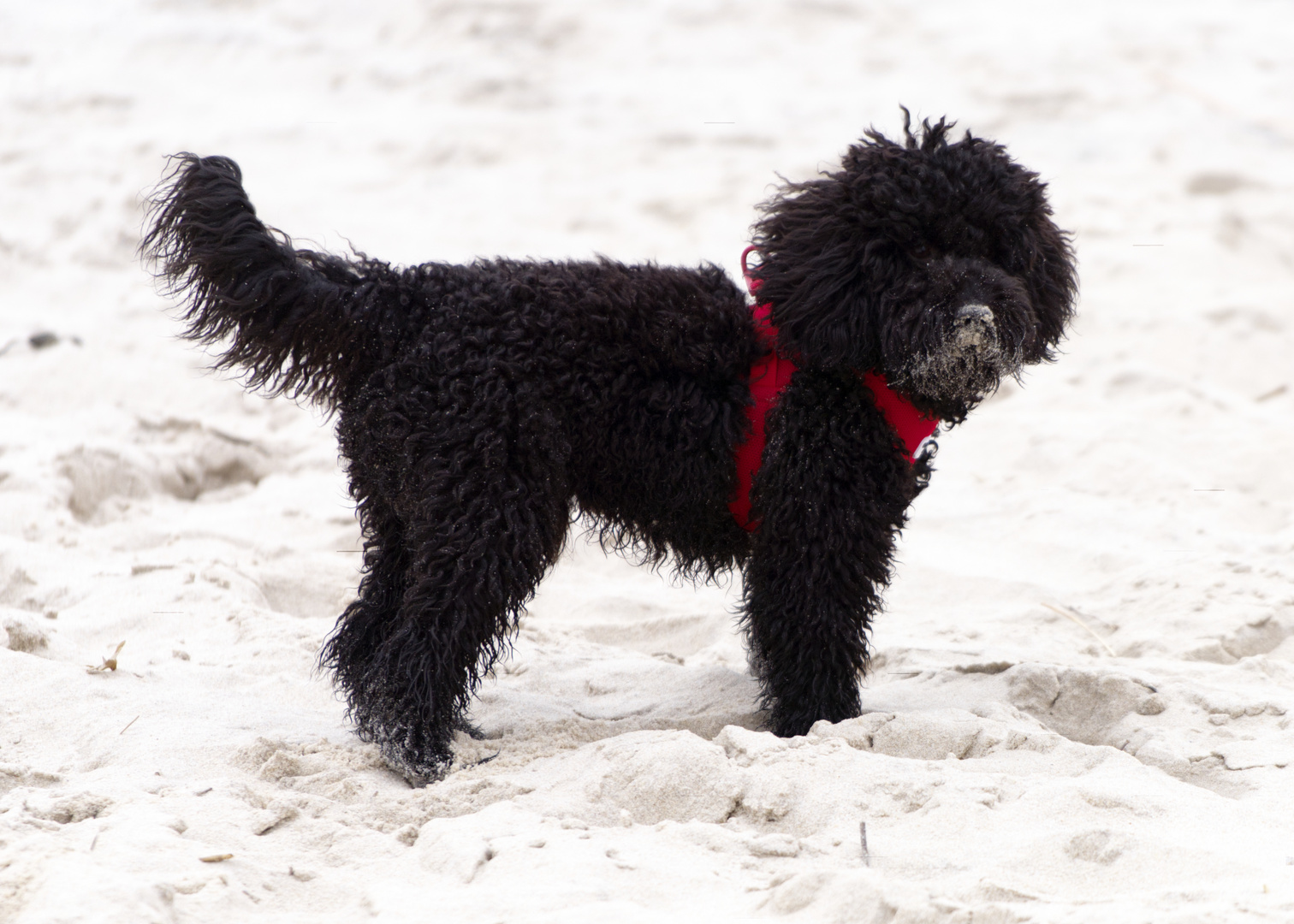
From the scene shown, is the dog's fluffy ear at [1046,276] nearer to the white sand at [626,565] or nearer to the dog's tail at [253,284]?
the white sand at [626,565]

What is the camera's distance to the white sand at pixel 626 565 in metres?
2.78

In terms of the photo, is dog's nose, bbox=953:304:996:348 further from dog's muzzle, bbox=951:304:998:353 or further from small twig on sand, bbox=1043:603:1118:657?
small twig on sand, bbox=1043:603:1118:657

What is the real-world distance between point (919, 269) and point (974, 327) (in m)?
0.27

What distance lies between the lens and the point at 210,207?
344 cm

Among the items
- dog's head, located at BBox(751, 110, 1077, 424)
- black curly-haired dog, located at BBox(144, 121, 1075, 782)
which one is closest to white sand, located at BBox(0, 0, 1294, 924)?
black curly-haired dog, located at BBox(144, 121, 1075, 782)

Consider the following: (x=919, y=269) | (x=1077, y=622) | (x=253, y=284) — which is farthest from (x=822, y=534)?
(x=253, y=284)

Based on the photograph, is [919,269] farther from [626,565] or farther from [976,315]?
[626,565]

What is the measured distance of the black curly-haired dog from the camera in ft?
11.3

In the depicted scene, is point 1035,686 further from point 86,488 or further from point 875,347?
point 86,488

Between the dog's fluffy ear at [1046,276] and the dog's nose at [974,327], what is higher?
the dog's fluffy ear at [1046,276]

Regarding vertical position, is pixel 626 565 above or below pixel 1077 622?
below

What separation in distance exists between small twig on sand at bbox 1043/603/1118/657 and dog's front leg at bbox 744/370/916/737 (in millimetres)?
1163

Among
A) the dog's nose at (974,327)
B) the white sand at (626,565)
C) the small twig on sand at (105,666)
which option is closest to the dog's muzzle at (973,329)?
the dog's nose at (974,327)

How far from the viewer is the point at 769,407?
3695 millimetres
